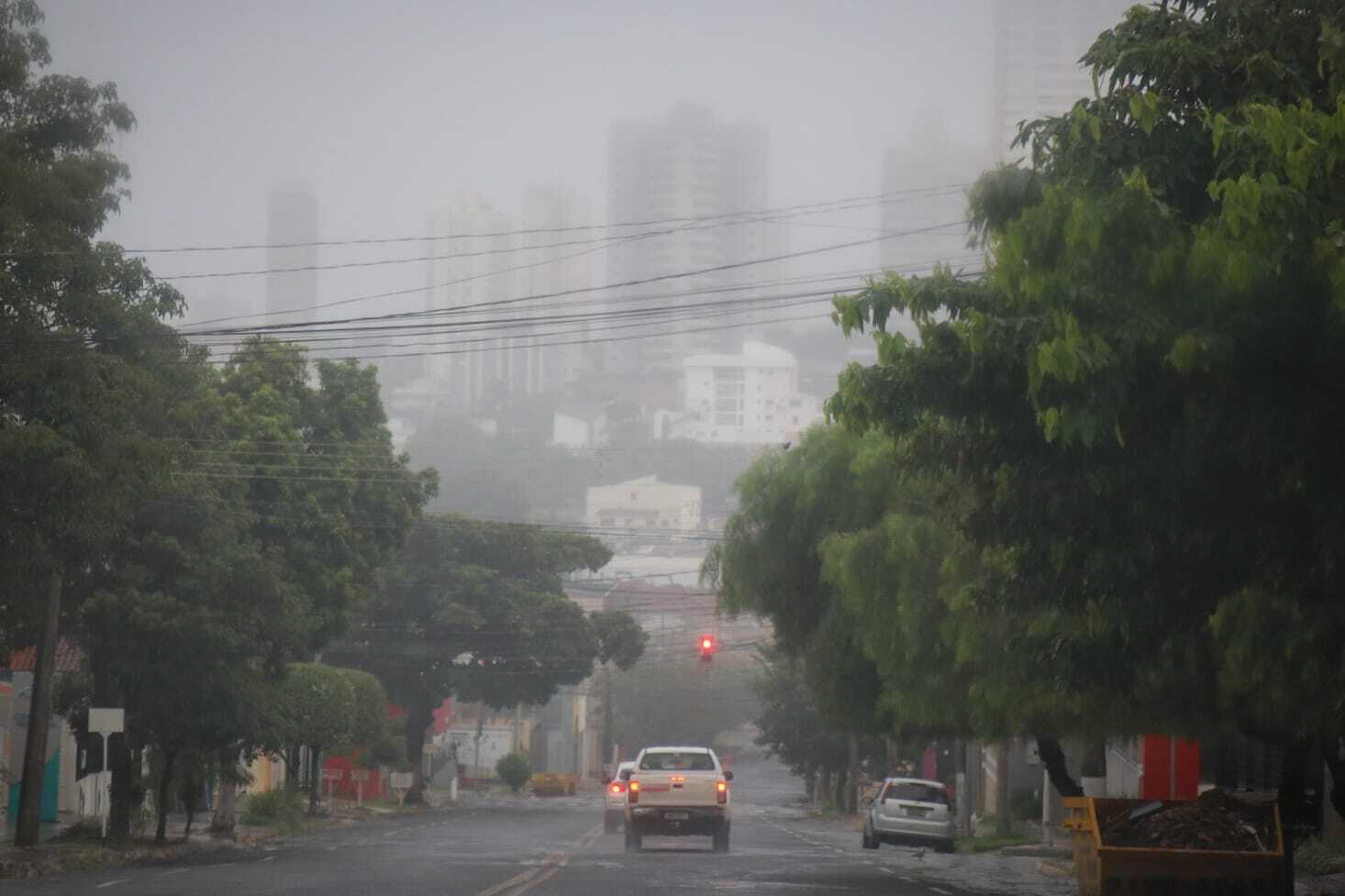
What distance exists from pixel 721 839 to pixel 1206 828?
50.5 feet

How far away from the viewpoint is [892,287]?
47.4ft

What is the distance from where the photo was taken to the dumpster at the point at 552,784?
103 metres

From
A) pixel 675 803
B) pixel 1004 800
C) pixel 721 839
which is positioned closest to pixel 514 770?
pixel 1004 800

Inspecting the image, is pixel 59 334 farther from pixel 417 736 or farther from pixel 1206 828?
pixel 417 736

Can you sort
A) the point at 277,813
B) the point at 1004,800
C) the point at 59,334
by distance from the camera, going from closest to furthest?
the point at 59,334 → the point at 1004,800 → the point at 277,813

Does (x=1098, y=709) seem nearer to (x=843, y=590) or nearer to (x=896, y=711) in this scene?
(x=843, y=590)

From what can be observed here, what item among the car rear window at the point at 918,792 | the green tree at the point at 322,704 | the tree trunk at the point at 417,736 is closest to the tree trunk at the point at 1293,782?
the car rear window at the point at 918,792

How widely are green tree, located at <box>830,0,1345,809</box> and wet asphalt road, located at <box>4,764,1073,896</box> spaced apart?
24.3 feet

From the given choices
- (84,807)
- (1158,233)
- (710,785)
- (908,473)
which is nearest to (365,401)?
(84,807)

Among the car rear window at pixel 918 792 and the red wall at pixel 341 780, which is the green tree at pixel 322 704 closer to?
the car rear window at pixel 918 792

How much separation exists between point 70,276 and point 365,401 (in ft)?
73.9

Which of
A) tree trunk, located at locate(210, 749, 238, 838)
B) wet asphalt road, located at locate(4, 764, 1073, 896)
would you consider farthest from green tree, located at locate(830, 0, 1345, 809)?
tree trunk, located at locate(210, 749, 238, 838)

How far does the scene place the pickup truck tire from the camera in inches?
1324

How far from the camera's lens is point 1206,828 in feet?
63.9
